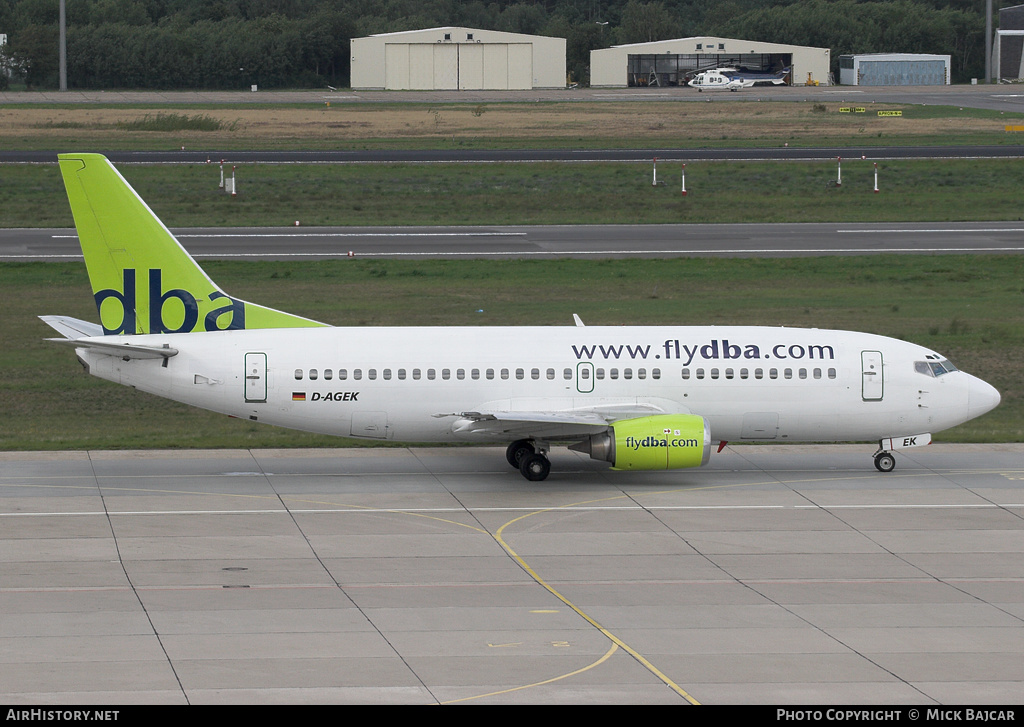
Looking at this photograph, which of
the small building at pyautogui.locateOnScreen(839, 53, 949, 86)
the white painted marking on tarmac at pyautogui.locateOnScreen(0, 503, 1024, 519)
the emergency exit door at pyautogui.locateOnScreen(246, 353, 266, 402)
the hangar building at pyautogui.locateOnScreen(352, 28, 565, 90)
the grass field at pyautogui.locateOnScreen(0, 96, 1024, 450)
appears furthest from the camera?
the small building at pyautogui.locateOnScreen(839, 53, 949, 86)

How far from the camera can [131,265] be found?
32.7 m

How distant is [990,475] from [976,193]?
171 feet

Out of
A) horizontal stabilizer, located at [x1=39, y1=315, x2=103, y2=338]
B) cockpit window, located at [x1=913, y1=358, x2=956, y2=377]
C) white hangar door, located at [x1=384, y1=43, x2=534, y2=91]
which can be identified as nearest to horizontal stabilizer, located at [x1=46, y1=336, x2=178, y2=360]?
horizontal stabilizer, located at [x1=39, y1=315, x2=103, y2=338]

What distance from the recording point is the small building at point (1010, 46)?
171000 mm

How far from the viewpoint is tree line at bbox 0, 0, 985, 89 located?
166375 millimetres

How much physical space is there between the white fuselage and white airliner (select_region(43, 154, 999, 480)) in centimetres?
3

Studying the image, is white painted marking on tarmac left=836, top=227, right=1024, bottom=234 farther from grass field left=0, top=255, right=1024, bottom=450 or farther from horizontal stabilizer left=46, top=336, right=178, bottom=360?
horizontal stabilizer left=46, top=336, right=178, bottom=360

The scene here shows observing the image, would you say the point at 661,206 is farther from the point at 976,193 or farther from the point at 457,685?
the point at 457,685

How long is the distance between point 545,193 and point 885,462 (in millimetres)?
49620

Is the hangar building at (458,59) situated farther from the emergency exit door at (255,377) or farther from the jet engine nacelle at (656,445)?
the jet engine nacelle at (656,445)

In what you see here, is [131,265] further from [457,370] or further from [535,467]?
[535,467]

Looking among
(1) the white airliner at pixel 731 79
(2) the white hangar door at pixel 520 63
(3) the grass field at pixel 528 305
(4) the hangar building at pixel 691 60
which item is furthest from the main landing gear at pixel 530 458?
(4) the hangar building at pixel 691 60

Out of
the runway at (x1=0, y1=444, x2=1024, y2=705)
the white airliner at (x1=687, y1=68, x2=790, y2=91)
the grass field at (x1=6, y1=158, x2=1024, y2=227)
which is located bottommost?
the runway at (x1=0, y1=444, x2=1024, y2=705)

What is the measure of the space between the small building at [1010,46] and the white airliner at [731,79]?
28.3 metres
